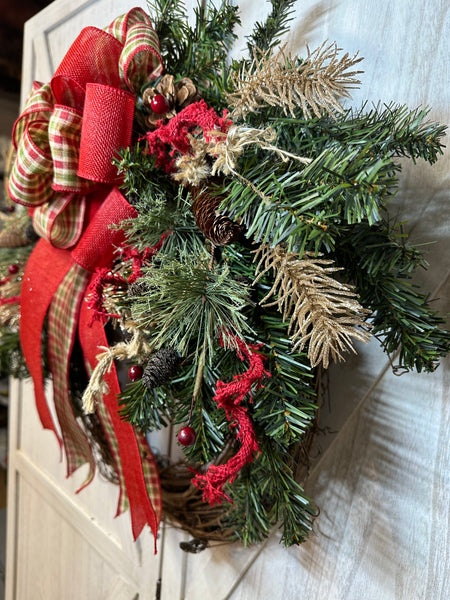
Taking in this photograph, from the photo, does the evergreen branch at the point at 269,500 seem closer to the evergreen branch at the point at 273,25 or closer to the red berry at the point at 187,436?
the red berry at the point at 187,436

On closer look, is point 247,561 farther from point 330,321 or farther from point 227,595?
point 330,321

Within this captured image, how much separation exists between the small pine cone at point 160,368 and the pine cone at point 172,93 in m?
0.25

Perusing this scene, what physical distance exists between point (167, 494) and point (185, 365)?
30cm

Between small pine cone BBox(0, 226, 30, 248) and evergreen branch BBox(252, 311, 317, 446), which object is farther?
small pine cone BBox(0, 226, 30, 248)

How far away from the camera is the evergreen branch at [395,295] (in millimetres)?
369

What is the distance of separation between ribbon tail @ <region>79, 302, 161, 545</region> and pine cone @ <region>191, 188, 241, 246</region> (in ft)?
0.77

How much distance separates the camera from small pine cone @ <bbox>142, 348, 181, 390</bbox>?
40cm

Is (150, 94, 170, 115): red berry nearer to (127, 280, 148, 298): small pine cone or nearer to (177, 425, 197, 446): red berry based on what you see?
(127, 280, 148, 298): small pine cone

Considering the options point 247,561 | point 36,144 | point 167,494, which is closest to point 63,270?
point 36,144

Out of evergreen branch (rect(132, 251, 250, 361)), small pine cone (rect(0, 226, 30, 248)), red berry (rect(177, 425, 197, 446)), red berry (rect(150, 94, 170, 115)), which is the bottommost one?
small pine cone (rect(0, 226, 30, 248))

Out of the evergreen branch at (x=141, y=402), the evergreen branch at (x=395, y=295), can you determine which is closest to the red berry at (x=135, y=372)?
the evergreen branch at (x=141, y=402)

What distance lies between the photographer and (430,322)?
38 cm

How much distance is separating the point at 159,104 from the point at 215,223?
6.3 inches

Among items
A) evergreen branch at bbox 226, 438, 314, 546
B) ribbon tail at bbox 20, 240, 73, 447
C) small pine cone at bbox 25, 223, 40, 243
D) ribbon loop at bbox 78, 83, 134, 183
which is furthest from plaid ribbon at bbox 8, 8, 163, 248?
evergreen branch at bbox 226, 438, 314, 546
